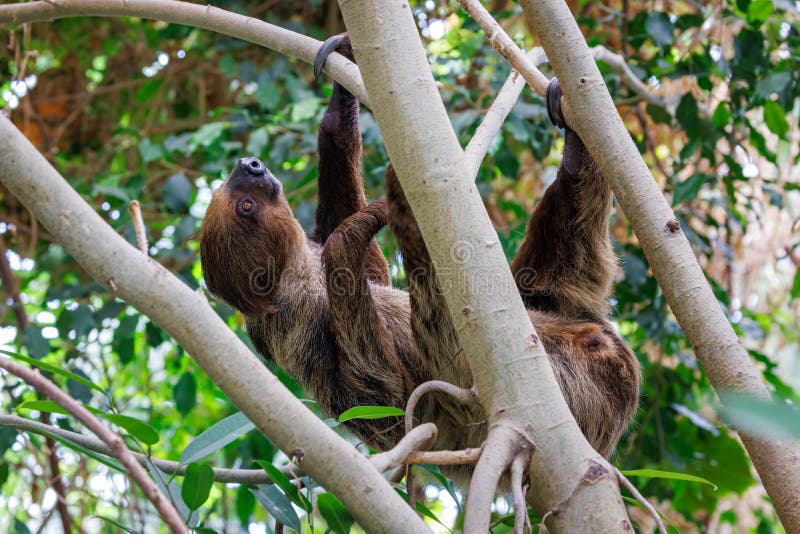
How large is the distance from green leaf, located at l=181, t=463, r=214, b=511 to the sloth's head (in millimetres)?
1849

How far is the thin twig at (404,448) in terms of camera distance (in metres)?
2.02

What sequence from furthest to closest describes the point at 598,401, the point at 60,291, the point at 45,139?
the point at 45,139
the point at 60,291
the point at 598,401

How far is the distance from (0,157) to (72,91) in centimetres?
686

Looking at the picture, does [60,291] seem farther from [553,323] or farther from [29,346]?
[553,323]

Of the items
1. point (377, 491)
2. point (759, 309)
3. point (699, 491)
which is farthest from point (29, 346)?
point (759, 309)

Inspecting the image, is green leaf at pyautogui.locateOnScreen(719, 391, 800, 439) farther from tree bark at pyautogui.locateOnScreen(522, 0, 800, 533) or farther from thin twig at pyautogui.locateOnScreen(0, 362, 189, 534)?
tree bark at pyautogui.locateOnScreen(522, 0, 800, 533)

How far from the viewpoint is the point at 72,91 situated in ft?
26.3

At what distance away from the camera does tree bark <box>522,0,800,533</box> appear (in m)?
2.49

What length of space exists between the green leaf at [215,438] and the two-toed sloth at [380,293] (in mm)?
877

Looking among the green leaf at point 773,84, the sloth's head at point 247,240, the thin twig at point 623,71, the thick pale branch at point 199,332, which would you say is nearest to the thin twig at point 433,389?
the thick pale branch at point 199,332

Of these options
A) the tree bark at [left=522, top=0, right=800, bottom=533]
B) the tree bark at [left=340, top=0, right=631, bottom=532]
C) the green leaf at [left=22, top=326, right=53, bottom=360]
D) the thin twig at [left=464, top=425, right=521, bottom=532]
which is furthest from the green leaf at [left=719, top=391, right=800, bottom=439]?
the green leaf at [left=22, top=326, right=53, bottom=360]

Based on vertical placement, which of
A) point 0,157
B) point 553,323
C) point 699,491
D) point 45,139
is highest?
point 45,139

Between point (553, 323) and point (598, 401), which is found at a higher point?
point (553, 323)

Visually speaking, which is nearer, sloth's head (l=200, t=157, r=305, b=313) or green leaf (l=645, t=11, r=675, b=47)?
sloth's head (l=200, t=157, r=305, b=313)
